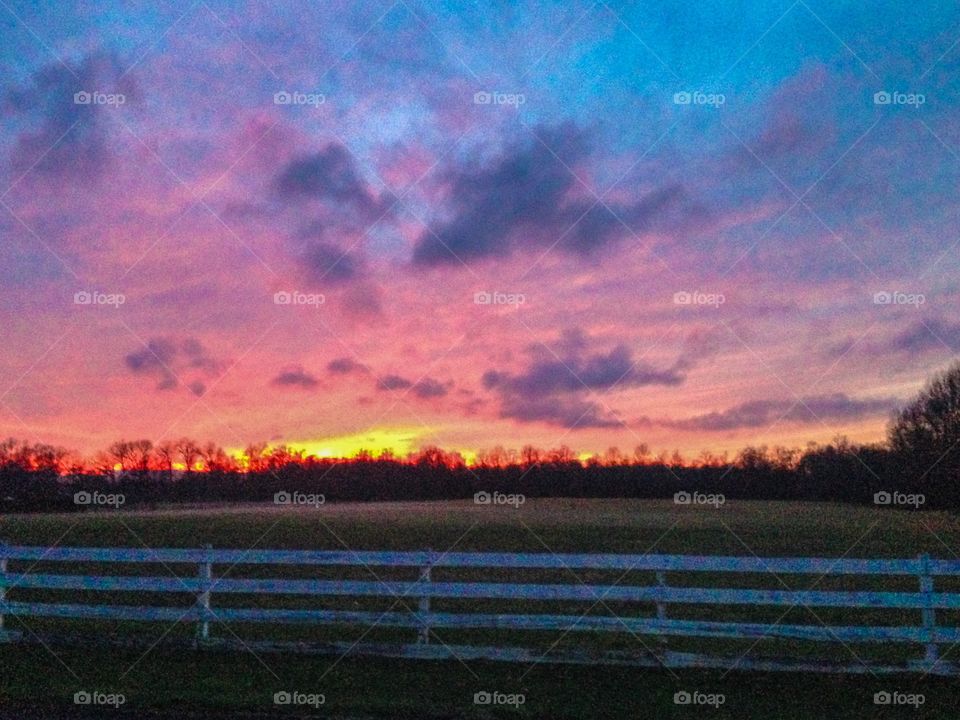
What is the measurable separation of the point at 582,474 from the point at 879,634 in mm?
45510

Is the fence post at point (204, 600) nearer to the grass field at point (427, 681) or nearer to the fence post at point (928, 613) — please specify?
the grass field at point (427, 681)

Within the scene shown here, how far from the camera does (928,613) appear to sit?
28.8ft

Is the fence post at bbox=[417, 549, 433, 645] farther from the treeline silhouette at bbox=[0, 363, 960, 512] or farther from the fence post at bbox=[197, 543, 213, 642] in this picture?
the treeline silhouette at bbox=[0, 363, 960, 512]

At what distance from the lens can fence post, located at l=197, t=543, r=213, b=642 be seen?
31.2 feet

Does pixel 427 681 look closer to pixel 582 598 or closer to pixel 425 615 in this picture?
pixel 425 615

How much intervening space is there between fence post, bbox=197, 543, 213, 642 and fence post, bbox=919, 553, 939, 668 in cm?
865

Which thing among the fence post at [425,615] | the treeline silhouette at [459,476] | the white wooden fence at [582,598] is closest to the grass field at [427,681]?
the white wooden fence at [582,598]

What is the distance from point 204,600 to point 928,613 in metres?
8.90

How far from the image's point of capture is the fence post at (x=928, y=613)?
8469 mm

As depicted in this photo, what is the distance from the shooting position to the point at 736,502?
56.2 m

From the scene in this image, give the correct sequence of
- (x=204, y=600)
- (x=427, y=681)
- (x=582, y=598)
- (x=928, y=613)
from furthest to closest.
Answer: (x=204, y=600)
(x=582, y=598)
(x=928, y=613)
(x=427, y=681)

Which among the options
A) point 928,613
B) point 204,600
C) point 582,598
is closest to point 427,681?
point 582,598

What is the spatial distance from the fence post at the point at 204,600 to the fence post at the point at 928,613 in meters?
8.65

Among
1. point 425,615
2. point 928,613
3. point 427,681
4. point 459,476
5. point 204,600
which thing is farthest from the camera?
point 459,476
